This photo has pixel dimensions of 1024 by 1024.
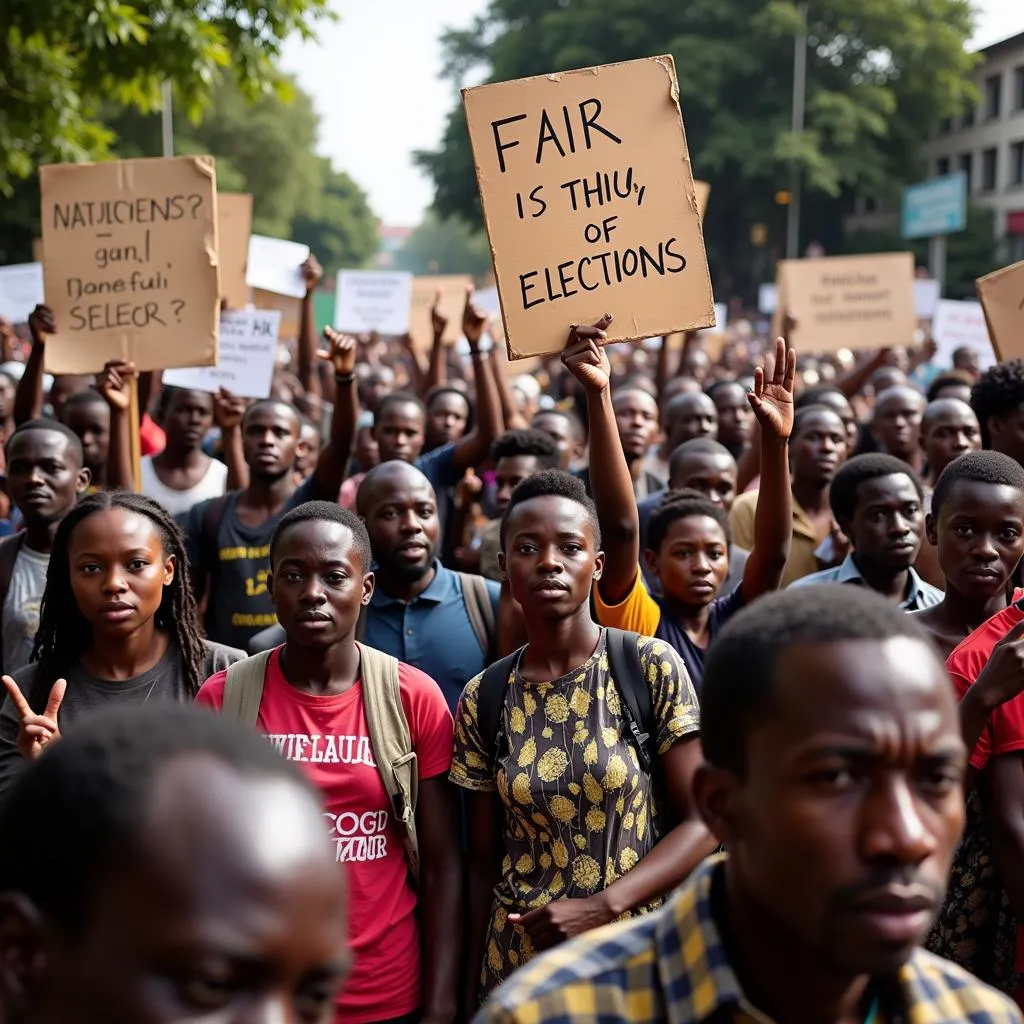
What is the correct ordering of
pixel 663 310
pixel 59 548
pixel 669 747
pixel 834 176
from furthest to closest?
pixel 834 176, pixel 663 310, pixel 59 548, pixel 669 747

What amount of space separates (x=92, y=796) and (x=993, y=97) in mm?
52693

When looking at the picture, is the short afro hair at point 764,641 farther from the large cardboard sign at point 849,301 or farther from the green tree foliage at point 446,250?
the green tree foliage at point 446,250

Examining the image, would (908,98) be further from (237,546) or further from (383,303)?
(237,546)

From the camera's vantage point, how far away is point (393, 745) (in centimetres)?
320

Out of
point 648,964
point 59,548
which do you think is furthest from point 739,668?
point 59,548

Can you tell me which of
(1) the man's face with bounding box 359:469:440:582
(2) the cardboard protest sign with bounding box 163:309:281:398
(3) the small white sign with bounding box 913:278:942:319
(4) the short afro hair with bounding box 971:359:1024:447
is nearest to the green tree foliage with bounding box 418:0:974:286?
(3) the small white sign with bounding box 913:278:942:319

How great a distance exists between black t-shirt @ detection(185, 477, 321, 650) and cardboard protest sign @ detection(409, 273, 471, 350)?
24.9 ft

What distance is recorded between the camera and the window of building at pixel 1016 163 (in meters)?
46.7

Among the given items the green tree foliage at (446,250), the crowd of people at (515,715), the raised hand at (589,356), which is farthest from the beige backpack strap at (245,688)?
the green tree foliage at (446,250)

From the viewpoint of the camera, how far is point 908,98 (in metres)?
43.8

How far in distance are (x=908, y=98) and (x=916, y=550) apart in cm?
4330

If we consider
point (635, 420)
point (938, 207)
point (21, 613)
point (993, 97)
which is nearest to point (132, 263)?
point (21, 613)

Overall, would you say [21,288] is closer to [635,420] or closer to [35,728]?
[635,420]

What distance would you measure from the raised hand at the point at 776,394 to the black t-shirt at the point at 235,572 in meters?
1.99
